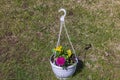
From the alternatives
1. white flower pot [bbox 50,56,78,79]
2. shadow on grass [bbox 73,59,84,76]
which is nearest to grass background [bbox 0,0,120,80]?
shadow on grass [bbox 73,59,84,76]

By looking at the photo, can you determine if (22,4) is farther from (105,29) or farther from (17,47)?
(105,29)

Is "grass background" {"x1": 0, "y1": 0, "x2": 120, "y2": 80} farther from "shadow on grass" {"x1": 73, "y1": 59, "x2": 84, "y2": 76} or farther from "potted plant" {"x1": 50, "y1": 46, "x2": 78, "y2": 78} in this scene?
"potted plant" {"x1": 50, "y1": 46, "x2": 78, "y2": 78}

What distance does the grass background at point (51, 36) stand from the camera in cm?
416

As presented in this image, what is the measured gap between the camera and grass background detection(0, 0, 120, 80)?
4.16 metres

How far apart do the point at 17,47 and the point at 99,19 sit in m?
1.43

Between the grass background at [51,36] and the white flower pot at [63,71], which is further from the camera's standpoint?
the grass background at [51,36]

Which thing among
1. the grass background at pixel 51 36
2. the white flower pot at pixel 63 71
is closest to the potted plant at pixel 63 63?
the white flower pot at pixel 63 71

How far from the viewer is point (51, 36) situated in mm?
4738

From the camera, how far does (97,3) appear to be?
5.57 m

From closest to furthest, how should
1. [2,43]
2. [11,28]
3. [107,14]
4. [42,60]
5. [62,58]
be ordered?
1. [62,58]
2. [42,60]
3. [2,43]
4. [11,28]
5. [107,14]

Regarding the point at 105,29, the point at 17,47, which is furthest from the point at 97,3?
the point at 17,47

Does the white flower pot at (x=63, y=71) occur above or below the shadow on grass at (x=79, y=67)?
above

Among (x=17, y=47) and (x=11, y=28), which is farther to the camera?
(x=11, y=28)

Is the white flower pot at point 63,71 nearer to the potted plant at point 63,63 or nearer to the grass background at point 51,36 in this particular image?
the potted plant at point 63,63
